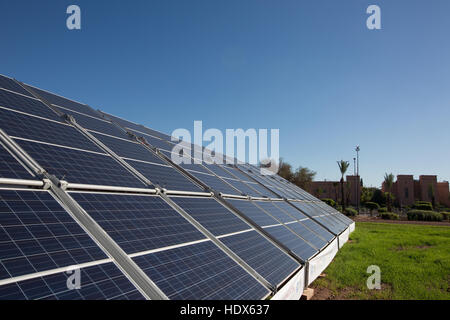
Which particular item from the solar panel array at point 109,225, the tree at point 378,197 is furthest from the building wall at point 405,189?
the solar panel array at point 109,225

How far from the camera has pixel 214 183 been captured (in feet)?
37.3

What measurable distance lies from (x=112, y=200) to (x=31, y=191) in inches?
59.1

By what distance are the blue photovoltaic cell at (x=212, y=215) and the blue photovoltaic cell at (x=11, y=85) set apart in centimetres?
599

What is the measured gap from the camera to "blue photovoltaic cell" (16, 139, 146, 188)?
5750 mm

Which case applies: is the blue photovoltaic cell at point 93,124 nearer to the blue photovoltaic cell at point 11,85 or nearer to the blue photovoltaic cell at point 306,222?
the blue photovoltaic cell at point 11,85

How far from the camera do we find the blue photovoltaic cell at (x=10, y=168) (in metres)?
4.66

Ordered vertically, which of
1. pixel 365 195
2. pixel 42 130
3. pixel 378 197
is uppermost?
pixel 42 130

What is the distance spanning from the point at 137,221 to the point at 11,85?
697 cm

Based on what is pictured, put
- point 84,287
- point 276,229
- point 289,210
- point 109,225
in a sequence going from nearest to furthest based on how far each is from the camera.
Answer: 1. point 84,287
2. point 109,225
3. point 276,229
4. point 289,210

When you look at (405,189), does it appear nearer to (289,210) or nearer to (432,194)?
(432,194)

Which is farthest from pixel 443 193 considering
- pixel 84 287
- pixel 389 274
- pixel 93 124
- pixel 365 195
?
pixel 84 287

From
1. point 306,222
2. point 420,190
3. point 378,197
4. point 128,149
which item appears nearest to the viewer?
point 128,149

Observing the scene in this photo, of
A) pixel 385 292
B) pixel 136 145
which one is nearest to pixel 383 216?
pixel 385 292

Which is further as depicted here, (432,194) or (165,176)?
(432,194)
